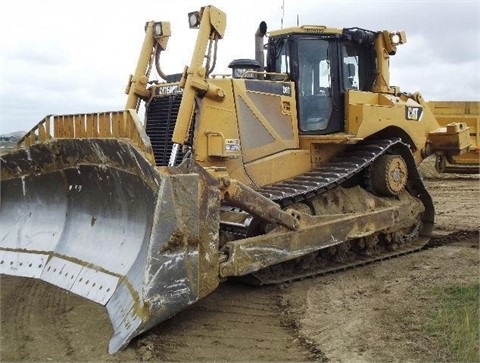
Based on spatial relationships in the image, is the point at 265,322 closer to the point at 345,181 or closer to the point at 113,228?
the point at 113,228

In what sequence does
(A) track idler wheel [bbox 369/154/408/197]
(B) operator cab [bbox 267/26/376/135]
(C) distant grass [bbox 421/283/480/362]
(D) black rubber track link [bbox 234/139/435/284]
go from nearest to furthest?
1. (C) distant grass [bbox 421/283/480/362]
2. (D) black rubber track link [bbox 234/139/435/284]
3. (B) operator cab [bbox 267/26/376/135]
4. (A) track idler wheel [bbox 369/154/408/197]

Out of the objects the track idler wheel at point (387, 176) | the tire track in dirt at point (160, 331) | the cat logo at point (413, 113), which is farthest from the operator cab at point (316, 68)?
the tire track in dirt at point (160, 331)

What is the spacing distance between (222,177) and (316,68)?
2.84m

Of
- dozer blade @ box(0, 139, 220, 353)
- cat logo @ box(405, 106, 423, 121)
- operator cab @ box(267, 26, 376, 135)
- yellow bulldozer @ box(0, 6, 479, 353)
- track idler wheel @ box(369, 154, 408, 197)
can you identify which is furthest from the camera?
cat logo @ box(405, 106, 423, 121)

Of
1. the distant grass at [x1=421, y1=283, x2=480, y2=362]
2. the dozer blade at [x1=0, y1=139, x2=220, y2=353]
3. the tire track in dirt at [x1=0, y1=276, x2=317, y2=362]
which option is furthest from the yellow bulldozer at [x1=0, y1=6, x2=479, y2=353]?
the distant grass at [x1=421, y1=283, x2=480, y2=362]

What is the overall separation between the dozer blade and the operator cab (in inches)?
103

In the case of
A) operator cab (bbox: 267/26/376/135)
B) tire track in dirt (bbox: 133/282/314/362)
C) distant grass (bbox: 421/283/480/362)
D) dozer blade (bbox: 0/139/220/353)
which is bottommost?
tire track in dirt (bbox: 133/282/314/362)

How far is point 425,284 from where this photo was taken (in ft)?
19.9

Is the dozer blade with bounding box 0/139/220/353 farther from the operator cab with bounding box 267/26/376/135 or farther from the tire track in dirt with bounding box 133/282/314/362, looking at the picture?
the operator cab with bounding box 267/26/376/135

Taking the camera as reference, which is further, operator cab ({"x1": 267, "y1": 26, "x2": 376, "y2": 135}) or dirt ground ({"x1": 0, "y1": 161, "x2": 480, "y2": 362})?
operator cab ({"x1": 267, "y1": 26, "x2": 376, "y2": 135})

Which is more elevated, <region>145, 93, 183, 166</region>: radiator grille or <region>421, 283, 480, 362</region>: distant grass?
<region>145, 93, 183, 166</region>: radiator grille

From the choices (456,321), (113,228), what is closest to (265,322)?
(456,321)

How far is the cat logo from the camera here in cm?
795

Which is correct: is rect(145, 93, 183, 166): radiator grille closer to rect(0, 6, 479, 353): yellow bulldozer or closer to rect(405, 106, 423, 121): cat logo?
rect(0, 6, 479, 353): yellow bulldozer
